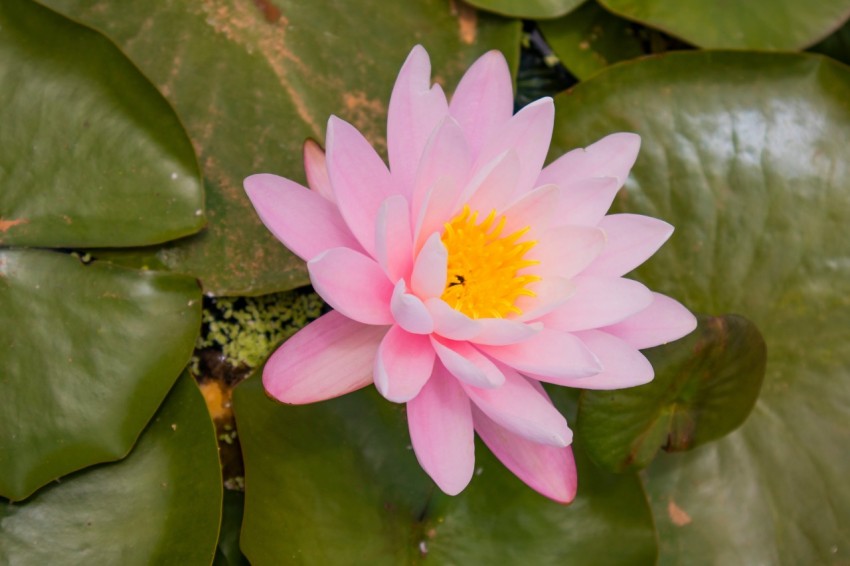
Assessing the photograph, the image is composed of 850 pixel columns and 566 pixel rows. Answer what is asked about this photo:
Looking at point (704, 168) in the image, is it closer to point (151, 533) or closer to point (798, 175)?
point (798, 175)

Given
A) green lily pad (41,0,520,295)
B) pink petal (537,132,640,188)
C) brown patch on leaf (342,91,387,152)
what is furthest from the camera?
brown patch on leaf (342,91,387,152)

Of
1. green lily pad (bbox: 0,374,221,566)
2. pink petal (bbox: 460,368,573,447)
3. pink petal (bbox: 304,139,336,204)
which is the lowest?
green lily pad (bbox: 0,374,221,566)

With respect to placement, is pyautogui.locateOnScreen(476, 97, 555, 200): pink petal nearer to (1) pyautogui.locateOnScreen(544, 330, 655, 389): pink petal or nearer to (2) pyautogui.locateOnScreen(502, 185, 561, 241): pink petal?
(2) pyautogui.locateOnScreen(502, 185, 561, 241): pink petal

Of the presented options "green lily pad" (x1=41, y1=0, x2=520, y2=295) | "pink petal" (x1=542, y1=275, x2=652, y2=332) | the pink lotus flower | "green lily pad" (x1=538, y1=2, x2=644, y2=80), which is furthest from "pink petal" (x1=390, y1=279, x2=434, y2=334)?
"green lily pad" (x1=538, y1=2, x2=644, y2=80)

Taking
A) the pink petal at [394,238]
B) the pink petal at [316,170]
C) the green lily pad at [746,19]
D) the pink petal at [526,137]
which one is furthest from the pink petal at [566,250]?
the green lily pad at [746,19]

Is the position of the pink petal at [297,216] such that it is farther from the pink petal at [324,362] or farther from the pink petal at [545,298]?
the pink petal at [545,298]

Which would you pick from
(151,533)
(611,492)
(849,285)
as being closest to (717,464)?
(611,492)

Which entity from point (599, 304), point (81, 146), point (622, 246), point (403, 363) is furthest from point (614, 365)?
point (81, 146)
